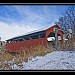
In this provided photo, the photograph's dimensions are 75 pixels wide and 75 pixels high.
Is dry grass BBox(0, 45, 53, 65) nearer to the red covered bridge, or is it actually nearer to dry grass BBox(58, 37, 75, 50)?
the red covered bridge

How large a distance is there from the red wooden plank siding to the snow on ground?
0.22 meters

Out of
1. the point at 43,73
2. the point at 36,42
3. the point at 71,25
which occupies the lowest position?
the point at 43,73

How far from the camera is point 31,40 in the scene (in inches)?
150

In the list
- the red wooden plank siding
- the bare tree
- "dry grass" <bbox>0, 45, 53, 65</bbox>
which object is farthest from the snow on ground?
the bare tree

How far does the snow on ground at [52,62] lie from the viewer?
3.71 m

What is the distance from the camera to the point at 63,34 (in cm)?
379

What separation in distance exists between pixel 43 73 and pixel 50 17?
34.8 inches

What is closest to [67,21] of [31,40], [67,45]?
[67,45]

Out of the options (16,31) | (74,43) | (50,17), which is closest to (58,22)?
(50,17)

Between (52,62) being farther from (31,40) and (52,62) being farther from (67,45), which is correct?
(31,40)

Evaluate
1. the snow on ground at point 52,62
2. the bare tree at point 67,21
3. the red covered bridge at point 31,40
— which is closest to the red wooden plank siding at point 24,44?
the red covered bridge at point 31,40

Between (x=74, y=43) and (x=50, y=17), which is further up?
(x=50, y=17)

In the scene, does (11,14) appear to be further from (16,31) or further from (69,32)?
(69,32)

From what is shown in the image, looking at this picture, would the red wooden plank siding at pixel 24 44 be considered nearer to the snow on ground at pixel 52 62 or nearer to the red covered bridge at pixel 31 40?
the red covered bridge at pixel 31 40
